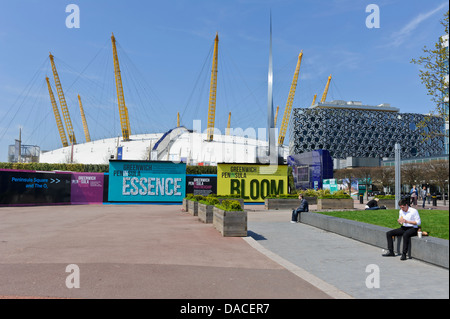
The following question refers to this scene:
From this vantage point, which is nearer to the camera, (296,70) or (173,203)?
(173,203)

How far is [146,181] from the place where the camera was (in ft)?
107

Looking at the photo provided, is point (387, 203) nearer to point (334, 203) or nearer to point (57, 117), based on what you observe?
point (334, 203)

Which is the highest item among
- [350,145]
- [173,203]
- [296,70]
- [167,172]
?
[296,70]

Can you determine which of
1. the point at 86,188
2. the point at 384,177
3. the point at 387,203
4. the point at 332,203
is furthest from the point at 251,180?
the point at 384,177

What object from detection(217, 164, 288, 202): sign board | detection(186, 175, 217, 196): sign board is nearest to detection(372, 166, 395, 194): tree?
detection(217, 164, 288, 202): sign board

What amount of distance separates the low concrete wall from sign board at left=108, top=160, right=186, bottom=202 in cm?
1748

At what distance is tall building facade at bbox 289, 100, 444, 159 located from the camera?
142875mm

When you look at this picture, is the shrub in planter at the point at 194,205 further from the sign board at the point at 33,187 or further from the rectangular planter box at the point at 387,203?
the sign board at the point at 33,187

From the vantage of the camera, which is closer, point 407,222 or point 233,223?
point 407,222

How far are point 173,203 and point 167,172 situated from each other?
271cm

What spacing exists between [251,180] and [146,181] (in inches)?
352
